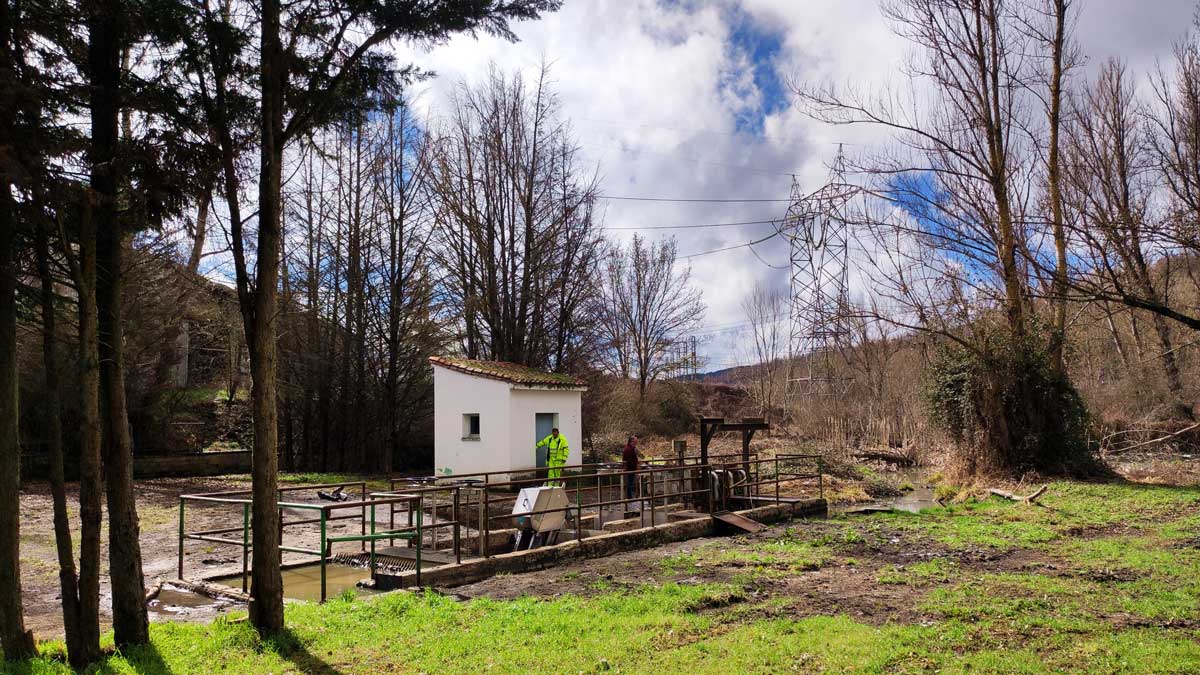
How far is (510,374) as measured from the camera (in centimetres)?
2186

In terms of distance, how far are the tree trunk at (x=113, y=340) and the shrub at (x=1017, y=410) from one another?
741 inches

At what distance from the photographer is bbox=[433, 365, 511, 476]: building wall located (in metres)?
21.4

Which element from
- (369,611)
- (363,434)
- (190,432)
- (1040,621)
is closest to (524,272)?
(363,434)

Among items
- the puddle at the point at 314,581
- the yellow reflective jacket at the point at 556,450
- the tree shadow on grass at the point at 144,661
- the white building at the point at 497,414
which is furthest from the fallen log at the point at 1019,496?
the tree shadow on grass at the point at 144,661

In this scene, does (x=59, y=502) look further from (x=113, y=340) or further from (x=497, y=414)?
(x=497, y=414)

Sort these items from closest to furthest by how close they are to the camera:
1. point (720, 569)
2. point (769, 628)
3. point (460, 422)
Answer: point (769, 628) → point (720, 569) → point (460, 422)

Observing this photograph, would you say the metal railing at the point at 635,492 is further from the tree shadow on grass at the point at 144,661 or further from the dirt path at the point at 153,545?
the tree shadow on grass at the point at 144,661

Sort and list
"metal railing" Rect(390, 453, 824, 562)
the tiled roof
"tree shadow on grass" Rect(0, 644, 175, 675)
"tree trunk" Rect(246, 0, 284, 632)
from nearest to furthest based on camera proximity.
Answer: "tree shadow on grass" Rect(0, 644, 175, 675)
"tree trunk" Rect(246, 0, 284, 632)
"metal railing" Rect(390, 453, 824, 562)
the tiled roof

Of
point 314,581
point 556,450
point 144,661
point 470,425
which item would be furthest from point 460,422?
point 144,661

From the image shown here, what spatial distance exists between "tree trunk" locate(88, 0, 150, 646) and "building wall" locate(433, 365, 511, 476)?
14.5 meters

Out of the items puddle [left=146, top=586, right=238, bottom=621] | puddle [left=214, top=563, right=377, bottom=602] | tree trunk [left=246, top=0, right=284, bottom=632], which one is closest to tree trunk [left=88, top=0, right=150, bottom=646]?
tree trunk [left=246, top=0, right=284, bottom=632]

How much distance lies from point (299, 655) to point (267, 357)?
268 cm

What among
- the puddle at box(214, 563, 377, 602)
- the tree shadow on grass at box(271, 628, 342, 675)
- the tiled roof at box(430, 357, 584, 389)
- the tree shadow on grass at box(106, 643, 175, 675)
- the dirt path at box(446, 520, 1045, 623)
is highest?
the tiled roof at box(430, 357, 584, 389)

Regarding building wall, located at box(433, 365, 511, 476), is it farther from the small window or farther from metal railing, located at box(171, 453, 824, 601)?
metal railing, located at box(171, 453, 824, 601)
